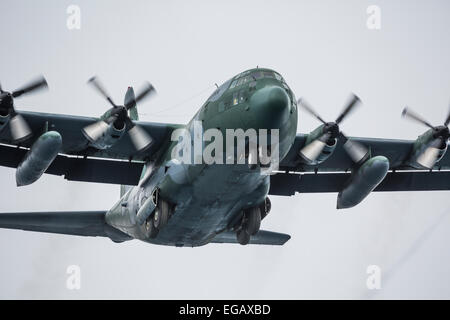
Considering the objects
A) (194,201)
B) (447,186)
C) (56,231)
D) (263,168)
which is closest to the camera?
(263,168)

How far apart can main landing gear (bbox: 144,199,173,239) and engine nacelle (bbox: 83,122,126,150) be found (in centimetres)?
241

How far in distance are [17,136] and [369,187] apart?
11972 millimetres

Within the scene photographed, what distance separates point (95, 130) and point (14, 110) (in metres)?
2.57

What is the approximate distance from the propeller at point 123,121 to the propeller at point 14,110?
1703 millimetres

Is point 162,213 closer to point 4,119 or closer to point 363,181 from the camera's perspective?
point 4,119

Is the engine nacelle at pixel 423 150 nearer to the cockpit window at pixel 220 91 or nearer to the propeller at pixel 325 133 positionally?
the propeller at pixel 325 133

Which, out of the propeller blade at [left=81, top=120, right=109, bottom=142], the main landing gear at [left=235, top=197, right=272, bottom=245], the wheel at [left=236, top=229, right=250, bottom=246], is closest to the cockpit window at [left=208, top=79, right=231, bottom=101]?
the propeller blade at [left=81, top=120, right=109, bottom=142]

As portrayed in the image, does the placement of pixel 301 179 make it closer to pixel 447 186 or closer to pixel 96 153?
pixel 447 186

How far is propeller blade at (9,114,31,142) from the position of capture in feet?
72.4

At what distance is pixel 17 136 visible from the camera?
22.3m

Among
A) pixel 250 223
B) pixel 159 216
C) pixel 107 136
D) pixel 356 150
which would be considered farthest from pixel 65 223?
pixel 356 150

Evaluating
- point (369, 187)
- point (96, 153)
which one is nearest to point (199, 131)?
point (96, 153)

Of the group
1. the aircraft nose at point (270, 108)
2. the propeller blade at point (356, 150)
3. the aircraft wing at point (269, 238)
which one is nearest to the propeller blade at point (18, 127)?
the aircraft nose at point (270, 108)

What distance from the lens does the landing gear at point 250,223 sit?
73.8ft
